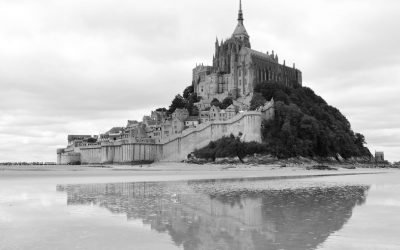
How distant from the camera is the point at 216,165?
66.9 metres

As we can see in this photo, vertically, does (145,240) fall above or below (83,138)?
below

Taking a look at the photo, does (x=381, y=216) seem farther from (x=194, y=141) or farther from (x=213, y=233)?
Answer: (x=194, y=141)

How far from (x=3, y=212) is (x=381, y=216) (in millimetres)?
12201

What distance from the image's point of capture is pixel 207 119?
82938 mm

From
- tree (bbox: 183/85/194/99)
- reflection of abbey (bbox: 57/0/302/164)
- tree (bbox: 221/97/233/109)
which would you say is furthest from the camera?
tree (bbox: 183/85/194/99)

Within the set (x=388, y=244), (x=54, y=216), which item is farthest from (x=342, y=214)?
(x=54, y=216)

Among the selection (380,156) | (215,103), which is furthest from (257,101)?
(380,156)

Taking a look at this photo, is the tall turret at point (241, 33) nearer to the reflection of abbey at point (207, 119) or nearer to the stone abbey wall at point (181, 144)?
the reflection of abbey at point (207, 119)

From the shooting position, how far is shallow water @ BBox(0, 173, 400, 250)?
9.97 metres

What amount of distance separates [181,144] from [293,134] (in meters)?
19.6

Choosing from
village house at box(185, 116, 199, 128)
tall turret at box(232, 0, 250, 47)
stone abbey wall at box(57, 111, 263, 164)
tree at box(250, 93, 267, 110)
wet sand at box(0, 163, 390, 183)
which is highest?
tall turret at box(232, 0, 250, 47)

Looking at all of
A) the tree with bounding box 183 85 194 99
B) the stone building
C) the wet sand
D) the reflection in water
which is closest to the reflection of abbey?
the tree with bounding box 183 85 194 99

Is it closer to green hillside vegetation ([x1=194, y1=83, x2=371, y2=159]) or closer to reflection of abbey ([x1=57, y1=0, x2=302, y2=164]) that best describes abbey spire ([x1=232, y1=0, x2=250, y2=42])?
reflection of abbey ([x1=57, y1=0, x2=302, y2=164])

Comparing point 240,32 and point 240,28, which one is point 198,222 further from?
point 240,28
